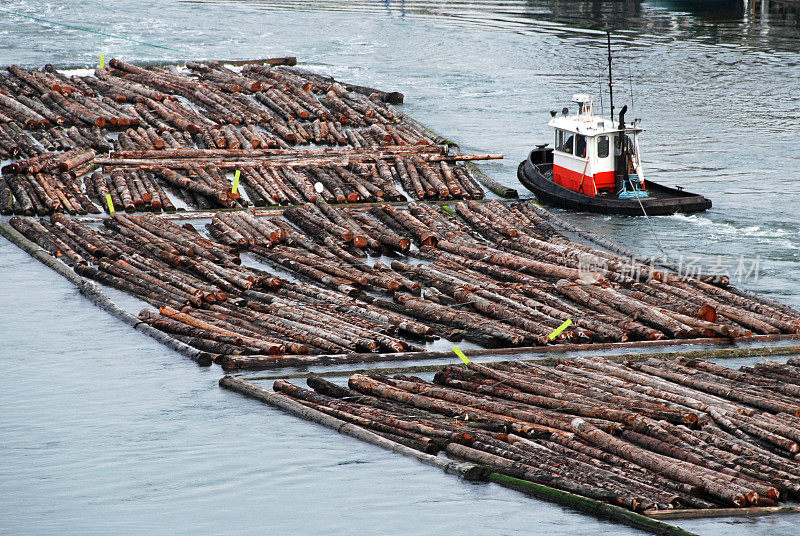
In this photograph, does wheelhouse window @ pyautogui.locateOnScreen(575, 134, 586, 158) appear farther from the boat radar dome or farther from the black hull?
the black hull

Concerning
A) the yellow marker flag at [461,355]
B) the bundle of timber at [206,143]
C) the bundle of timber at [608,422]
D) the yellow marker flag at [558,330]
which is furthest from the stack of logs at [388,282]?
the bundle of timber at [206,143]

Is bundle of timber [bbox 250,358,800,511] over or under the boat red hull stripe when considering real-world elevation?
under

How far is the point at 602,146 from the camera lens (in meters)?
33.1

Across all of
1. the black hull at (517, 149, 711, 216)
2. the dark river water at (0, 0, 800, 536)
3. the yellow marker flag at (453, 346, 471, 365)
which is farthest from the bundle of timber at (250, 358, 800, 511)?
the black hull at (517, 149, 711, 216)

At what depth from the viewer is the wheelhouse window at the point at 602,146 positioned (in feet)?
108

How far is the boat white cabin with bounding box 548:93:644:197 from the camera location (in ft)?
108

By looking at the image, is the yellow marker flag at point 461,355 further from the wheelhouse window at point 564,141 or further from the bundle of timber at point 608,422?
the wheelhouse window at point 564,141

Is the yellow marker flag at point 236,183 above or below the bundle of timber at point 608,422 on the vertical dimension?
above

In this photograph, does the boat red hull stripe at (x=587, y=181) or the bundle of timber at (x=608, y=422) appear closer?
the bundle of timber at (x=608, y=422)

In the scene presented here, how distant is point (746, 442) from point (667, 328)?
6377mm

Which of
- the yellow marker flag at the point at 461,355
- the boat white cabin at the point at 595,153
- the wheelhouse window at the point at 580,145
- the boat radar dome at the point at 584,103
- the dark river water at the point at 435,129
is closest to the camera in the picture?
the dark river water at the point at 435,129

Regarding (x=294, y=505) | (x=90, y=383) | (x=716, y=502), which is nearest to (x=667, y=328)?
(x=716, y=502)

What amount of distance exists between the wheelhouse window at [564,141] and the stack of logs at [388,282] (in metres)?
2.52

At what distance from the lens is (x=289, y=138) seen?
4181cm
